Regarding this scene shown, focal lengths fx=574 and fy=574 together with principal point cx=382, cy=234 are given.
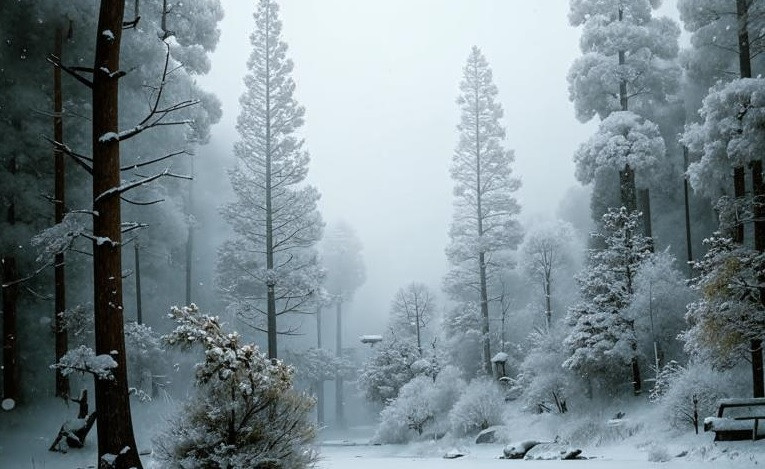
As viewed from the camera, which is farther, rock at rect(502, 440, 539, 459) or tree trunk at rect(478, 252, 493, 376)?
tree trunk at rect(478, 252, 493, 376)

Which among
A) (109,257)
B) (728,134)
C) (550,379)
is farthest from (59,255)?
(728,134)

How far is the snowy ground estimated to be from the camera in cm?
1017

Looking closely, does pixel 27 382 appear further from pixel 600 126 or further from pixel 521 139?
pixel 521 139

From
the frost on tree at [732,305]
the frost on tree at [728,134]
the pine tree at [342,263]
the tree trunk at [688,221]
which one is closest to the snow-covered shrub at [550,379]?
the frost on tree at [732,305]

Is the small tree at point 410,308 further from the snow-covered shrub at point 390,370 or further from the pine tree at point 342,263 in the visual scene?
the pine tree at point 342,263

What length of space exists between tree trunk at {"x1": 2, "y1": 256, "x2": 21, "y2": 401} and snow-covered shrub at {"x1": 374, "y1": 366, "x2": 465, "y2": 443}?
621 inches

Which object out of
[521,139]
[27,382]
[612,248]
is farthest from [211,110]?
[521,139]

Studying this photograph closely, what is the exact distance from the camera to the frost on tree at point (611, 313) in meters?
19.4

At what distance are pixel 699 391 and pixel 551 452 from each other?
4620 mm

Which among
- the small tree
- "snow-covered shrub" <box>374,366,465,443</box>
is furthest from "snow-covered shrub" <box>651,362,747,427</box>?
the small tree

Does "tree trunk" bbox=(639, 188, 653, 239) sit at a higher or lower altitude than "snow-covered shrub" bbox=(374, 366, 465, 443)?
higher

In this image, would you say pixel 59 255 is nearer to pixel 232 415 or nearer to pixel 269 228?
pixel 269 228

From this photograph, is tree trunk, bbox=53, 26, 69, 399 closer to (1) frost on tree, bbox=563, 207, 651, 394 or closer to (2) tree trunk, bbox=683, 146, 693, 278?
(1) frost on tree, bbox=563, 207, 651, 394

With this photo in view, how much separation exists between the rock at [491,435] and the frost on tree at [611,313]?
11.1ft
